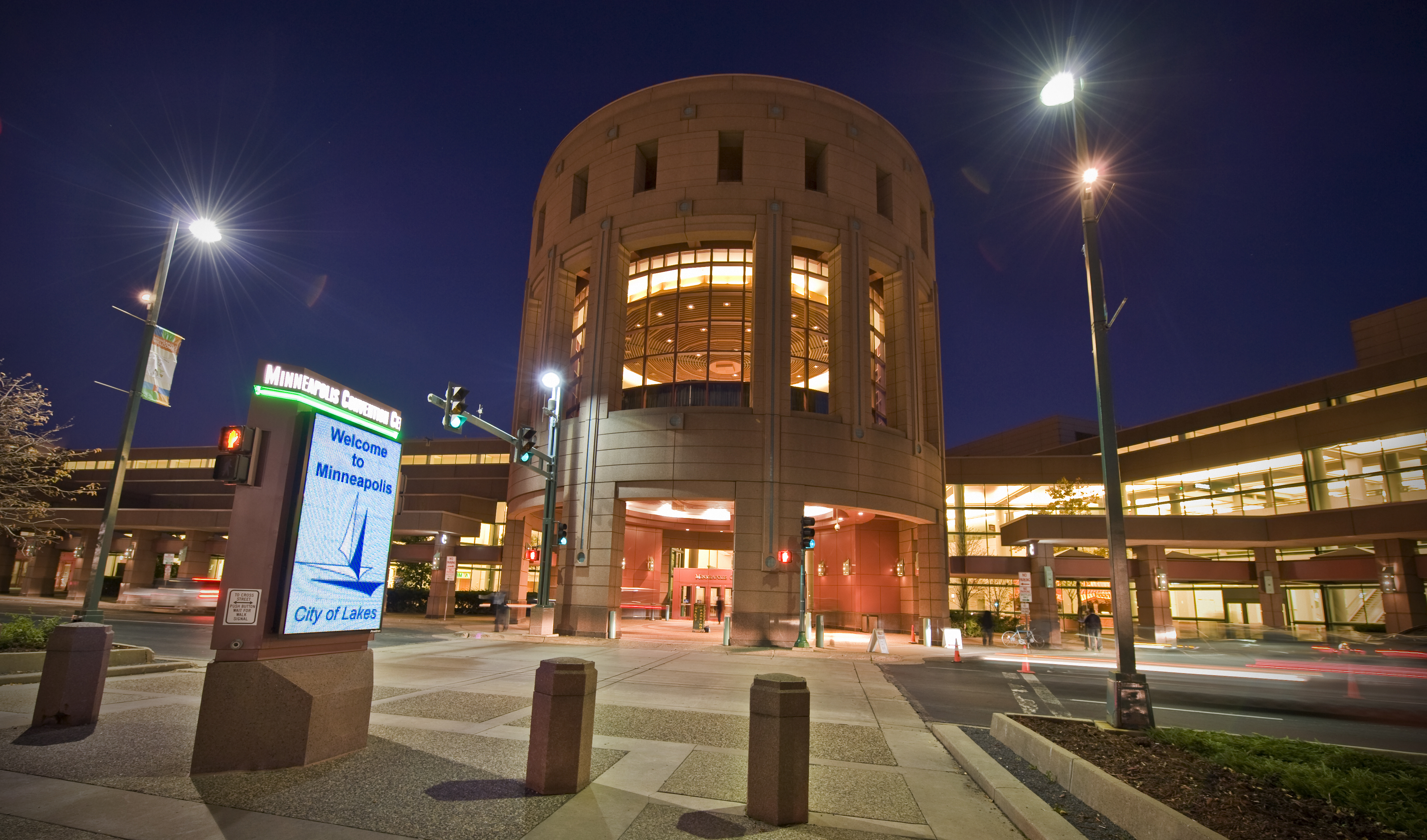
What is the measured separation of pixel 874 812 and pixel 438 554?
132 ft

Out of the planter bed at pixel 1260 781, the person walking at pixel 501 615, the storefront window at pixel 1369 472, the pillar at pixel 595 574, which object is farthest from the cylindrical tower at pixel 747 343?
the storefront window at pixel 1369 472

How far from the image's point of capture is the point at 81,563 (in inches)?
2046

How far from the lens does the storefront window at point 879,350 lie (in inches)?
1423

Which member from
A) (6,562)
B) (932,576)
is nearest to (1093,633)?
(932,576)

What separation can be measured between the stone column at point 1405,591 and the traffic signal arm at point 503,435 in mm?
40014

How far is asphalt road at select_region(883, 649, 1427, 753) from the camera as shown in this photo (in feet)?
39.3

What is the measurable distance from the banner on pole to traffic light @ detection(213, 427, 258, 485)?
8.68 metres

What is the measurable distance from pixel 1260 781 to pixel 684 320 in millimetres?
30599

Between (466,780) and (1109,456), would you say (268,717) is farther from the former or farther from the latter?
(1109,456)

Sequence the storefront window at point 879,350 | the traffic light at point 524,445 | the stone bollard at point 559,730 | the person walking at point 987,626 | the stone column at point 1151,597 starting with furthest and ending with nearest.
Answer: the storefront window at point 879,350 → the stone column at point 1151,597 → the person walking at point 987,626 → the traffic light at point 524,445 → the stone bollard at point 559,730

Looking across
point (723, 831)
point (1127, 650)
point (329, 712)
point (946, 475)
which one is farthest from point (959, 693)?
point (946, 475)

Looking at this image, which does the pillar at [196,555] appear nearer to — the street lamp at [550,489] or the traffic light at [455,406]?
the street lamp at [550,489]

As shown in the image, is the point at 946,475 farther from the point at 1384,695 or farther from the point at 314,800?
the point at 314,800

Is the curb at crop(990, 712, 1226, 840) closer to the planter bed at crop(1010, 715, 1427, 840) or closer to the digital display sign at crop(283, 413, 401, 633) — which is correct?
the planter bed at crop(1010, 715, 1427, 840)
